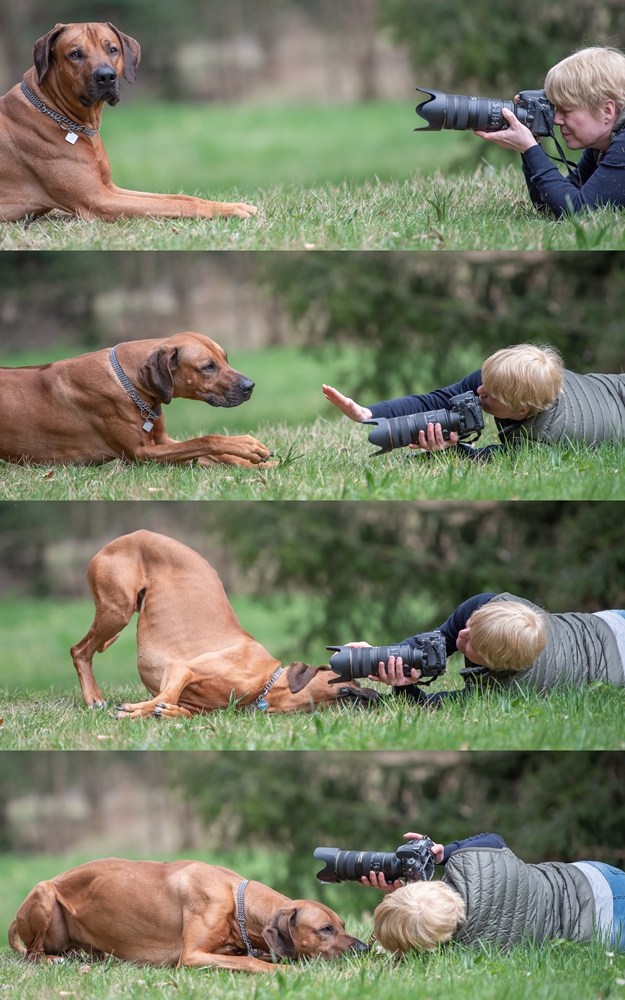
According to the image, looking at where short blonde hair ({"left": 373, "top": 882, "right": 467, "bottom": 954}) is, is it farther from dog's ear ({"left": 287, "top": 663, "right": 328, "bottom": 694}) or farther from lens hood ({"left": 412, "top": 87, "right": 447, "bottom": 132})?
lens hood ({"left": 412, "top": 87, "right": 447, "bottom": 132})

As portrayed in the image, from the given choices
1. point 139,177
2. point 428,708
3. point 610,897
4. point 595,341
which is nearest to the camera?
point 610,897

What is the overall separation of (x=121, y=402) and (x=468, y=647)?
2.45 metres

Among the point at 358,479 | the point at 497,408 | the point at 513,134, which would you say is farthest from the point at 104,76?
the point at 497,408

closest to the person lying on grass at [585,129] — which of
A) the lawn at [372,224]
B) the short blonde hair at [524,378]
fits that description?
the lawn at [372,224]

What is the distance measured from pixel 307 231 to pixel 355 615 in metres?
3.73

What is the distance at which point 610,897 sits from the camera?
5.82m

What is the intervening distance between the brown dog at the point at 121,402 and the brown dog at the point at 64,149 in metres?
0.80

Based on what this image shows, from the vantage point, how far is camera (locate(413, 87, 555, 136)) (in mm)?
6273

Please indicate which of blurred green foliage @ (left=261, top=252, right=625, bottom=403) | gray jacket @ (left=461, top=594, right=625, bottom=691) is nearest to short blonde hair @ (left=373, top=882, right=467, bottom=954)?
gray jacket @ (left=461, top=594, right=625, bottom=691)

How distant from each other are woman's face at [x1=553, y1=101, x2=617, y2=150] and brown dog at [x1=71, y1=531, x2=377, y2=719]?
10.9ft

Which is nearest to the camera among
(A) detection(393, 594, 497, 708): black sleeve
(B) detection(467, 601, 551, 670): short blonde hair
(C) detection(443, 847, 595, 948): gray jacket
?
(C) detection(443, 847, 595, 948): gray jacket

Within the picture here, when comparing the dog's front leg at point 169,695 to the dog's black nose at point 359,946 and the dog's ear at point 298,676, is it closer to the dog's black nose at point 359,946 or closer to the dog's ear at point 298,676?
the dog's ear at point 298,676

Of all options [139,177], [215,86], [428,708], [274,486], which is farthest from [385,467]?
[215,86]

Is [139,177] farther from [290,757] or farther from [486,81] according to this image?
[290,757]
